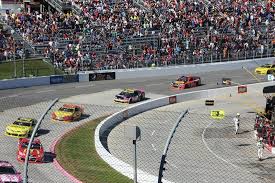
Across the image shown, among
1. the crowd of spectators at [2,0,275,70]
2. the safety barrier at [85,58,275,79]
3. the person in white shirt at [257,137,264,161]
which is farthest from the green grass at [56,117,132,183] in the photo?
the safety barrier at [85,58,275,79]

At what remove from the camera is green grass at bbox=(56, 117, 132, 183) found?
1022 inches

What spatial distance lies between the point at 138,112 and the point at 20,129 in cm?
1144

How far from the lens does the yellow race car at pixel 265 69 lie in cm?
6419

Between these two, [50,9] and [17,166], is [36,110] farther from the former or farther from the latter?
[50,9]

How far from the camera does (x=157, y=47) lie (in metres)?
A: 63.9

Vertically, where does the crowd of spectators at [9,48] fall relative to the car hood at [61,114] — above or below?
above

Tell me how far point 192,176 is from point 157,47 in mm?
36571

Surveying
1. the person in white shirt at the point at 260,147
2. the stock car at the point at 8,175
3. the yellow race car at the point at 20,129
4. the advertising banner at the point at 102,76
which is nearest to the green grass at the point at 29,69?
the advertising banner at the point at 102,76

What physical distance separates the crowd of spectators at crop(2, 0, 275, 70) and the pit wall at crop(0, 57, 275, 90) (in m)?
0.74

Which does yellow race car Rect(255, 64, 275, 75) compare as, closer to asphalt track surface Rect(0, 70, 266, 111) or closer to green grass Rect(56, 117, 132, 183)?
asphalt track surface Rect(0, 70, 266, 111)

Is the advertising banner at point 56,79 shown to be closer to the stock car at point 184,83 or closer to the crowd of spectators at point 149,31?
the crowd of spectators at point 149,31

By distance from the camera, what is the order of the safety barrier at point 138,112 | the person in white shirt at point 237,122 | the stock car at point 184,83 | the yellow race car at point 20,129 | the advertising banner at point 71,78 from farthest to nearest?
the advertising banner at point 71,78 < the stock car at point 184,83 < the person in white shirt at point 237,122 < the yellow race car at point 20,129 < the safety barrier at point 138,112

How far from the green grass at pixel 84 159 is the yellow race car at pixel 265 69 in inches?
1176

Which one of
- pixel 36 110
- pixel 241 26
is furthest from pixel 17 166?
pixel 241 26
